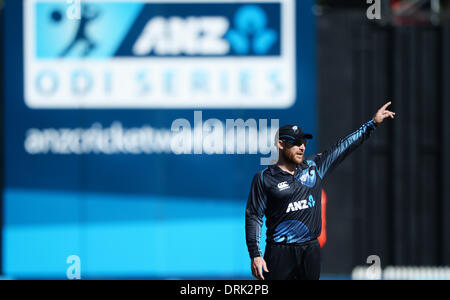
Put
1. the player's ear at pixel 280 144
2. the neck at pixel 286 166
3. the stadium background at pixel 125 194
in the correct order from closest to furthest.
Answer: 1. the player's ear at pixel 280 144
2. the neck at pixel 286 166
3. the stadium background at pixel 125 194

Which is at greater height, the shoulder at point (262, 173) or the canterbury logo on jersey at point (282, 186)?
the shoulder at point (262, 173)

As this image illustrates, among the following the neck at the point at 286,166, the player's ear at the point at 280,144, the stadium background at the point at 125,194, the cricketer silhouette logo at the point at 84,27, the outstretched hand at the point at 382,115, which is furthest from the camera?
the stadium background at the point at 125,194

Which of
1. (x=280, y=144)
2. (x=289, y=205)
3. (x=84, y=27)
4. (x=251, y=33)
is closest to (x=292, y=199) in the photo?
(x=289, y=205)

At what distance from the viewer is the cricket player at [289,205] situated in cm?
353

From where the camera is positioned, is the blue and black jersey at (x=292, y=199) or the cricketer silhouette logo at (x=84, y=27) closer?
the blue and black jersey at (x=292, y=199)

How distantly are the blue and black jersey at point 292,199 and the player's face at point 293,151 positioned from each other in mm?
118

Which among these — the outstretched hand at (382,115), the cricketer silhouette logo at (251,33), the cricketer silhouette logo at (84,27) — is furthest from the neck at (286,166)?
the cricketer silhouette logo at (84,27)

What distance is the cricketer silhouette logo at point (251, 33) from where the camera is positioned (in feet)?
25.9

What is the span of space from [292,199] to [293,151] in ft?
0.96

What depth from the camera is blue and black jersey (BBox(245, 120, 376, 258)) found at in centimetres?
353

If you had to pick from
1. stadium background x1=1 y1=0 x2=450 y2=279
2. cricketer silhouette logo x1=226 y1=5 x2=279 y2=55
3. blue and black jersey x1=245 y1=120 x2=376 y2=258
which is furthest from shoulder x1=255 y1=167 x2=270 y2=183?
cricketer silhouette logo x1=226 y1=5 x2=279 y2=55

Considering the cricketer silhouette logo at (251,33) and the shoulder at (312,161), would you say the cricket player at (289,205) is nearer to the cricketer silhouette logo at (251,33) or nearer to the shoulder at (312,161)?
the shoulder at (312,161)

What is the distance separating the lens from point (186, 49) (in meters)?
7.93

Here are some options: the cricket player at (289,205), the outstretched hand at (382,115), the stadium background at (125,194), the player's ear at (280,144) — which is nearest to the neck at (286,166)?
the cricket player at (289,205)
